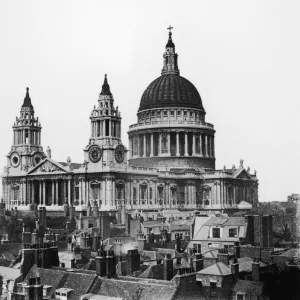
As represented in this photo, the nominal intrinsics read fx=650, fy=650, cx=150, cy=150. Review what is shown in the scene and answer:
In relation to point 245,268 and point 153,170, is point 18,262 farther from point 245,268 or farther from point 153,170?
point 153,170

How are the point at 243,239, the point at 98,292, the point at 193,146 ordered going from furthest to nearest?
the point at 193,146 < the point at 243,239 < the point at 98,292

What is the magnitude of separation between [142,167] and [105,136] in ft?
49.7

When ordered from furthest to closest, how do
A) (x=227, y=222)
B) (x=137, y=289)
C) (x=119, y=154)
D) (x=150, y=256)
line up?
(x=119, y=154) < (x=227, y=222) < (x=150, y=256) < (x=137, y=289)

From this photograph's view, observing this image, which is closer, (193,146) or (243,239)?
(243,239)

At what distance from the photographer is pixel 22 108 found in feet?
418

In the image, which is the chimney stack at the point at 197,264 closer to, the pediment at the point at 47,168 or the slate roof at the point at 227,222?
the slate roof at the point at 227,222

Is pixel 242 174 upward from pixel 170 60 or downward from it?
downward

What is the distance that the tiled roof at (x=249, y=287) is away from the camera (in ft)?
131

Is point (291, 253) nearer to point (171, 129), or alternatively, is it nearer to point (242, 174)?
point (171, 129)

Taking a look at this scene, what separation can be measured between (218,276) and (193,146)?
10314cm

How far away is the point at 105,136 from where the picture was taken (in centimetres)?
11588

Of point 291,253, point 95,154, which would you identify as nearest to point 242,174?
point 95,154

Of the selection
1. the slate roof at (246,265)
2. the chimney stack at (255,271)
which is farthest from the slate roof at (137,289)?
the slate roof at (246,265)

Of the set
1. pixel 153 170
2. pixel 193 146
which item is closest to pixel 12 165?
pixel 153 170
